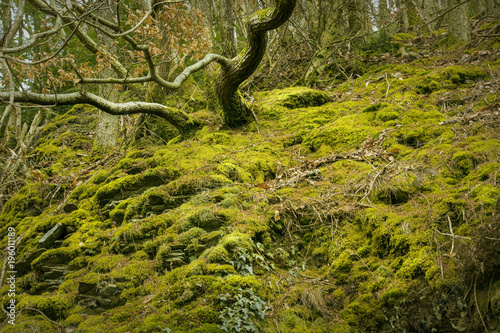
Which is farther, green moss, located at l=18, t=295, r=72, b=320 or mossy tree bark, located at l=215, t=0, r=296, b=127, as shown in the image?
mossy tree bark, located at l=215, t=0, r=296, b=127

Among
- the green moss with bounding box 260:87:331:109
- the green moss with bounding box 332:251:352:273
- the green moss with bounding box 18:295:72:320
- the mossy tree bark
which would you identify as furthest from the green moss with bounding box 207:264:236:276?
the green moss with bounding box 260:87:331:109

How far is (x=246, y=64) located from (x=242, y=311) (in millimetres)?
4208

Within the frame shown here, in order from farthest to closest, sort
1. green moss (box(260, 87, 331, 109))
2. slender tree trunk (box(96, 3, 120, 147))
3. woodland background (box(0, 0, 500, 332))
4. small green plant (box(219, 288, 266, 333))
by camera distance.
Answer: slender tree trunk (box(96, 3, 120, 147)), green moss (box(260, 87, 331, 109)), woodland background (box(0, 0, 500, 332)), small green plant (box(219, 288, 266, 333))

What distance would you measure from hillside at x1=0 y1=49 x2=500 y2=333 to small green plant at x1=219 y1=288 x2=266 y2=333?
12 mm

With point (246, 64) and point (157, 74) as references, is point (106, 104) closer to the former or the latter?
point (157, 74)

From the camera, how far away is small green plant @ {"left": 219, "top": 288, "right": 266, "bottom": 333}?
8.95 ft

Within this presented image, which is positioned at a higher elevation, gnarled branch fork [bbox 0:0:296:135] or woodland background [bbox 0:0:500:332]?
gnarled branch fork [bbox 0:0:296:135]

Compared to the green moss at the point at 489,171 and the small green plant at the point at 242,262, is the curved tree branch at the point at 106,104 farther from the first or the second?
the green moss at the point at 489,171

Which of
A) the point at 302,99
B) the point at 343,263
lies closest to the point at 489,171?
the point at 343,263

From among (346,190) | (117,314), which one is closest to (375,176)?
(346,190)

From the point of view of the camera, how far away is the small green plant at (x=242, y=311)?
2.73 metres

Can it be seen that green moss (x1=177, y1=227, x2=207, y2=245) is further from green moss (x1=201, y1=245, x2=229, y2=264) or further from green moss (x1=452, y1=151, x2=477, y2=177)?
green moss (x1=452, y1=151, x2=477, y2=177)

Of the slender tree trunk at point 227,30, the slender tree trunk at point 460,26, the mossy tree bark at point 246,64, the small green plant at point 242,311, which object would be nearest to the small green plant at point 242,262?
the small green plant at point 242,311

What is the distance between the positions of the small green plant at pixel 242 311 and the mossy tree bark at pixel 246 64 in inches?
148
